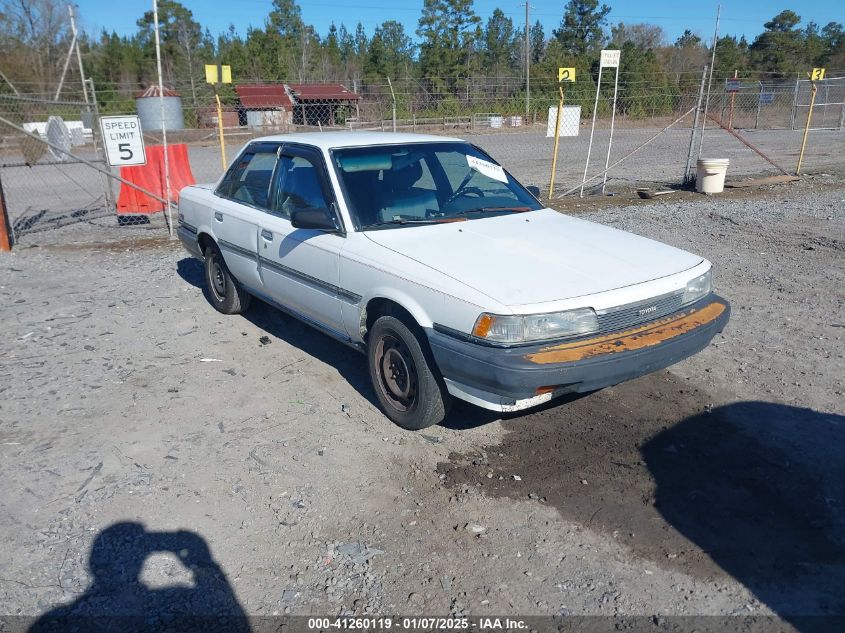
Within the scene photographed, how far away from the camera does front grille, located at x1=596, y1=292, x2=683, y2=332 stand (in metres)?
3.72

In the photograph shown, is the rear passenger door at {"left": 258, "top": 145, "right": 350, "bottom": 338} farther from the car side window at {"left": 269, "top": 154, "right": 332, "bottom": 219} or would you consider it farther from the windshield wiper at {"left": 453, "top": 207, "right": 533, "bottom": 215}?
the windshield wiper at {"left": 453, "top": 207, "right": 533, "bottom": 215}

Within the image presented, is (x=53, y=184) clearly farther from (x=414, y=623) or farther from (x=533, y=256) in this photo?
(x=414, y=623)

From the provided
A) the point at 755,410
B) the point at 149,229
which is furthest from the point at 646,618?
the point at 149,229

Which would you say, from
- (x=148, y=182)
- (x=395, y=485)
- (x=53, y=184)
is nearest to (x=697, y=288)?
(x=395, y=485)

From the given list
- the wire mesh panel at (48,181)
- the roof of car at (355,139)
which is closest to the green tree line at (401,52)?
the wire mesh panel at (48,181)

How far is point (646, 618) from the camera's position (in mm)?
2787

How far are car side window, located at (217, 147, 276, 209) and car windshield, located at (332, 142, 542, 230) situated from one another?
89 cm

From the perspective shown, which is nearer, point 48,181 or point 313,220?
point 313,220

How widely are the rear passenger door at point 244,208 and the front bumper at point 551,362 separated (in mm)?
2368

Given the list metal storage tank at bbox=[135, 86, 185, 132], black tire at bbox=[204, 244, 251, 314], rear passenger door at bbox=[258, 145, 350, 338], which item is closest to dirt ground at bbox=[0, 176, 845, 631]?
black tire at bbox=[204, 244, 251, 314]

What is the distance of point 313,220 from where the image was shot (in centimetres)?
447

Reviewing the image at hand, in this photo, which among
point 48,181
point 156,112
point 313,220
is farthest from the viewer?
point 156,112

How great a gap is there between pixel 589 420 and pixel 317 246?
2.16 meters

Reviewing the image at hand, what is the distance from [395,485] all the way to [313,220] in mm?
1802
